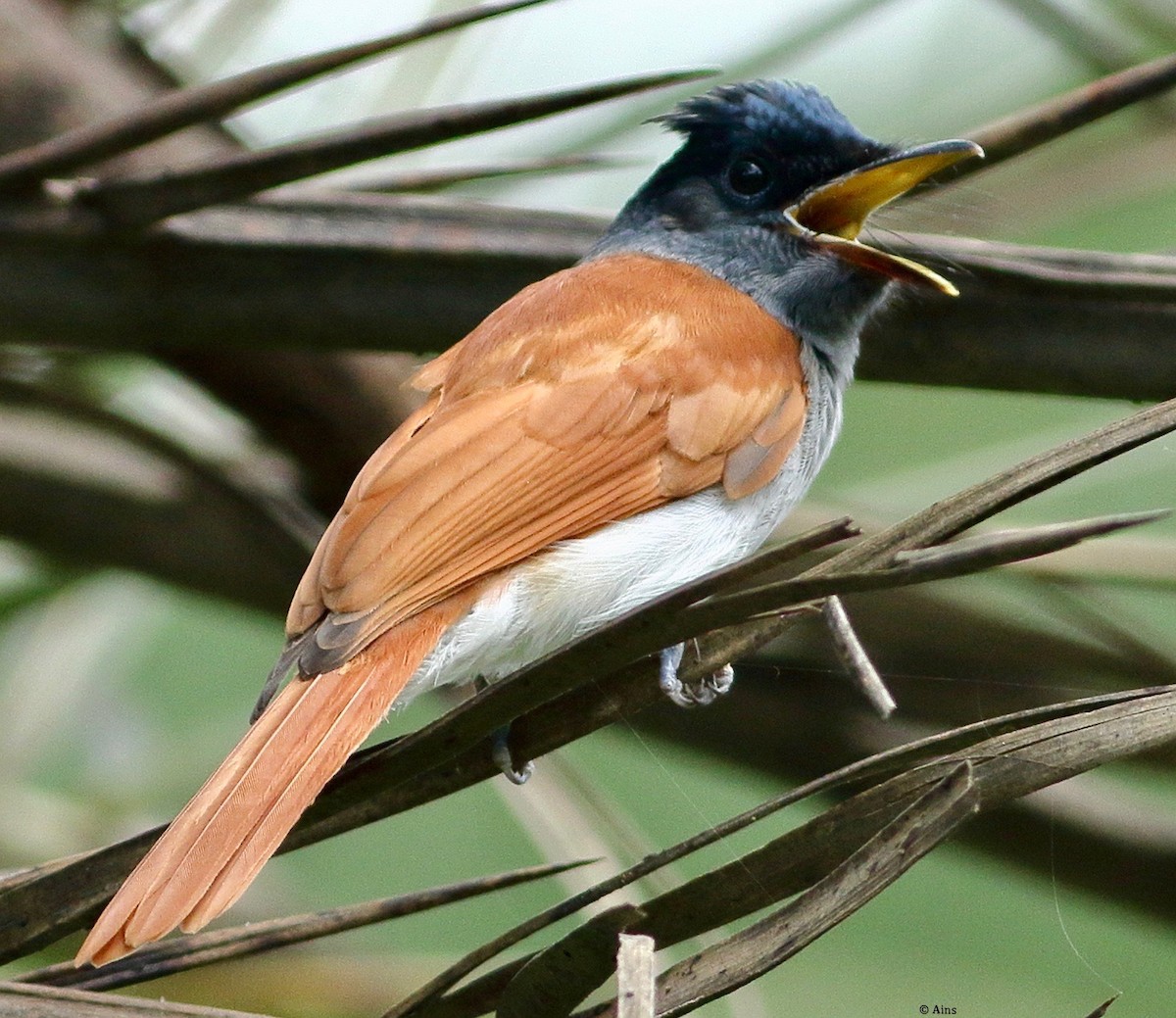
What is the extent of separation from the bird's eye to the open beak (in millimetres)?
76

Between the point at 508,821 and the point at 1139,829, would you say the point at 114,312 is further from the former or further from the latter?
the point at 508,821

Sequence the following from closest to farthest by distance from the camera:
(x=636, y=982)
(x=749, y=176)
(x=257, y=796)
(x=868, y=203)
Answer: (x=636, y=982) < (x=257, y=796) < (x=868, y=203) < (x=749, y=176)

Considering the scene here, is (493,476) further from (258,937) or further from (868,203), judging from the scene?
(868,203)

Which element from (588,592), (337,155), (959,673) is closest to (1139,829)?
(959,673)

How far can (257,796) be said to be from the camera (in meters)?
1.76

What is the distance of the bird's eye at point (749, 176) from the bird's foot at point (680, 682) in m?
1.17

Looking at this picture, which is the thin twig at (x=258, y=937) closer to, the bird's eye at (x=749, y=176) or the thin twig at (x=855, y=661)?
the thin twig at (x=855, y=661)

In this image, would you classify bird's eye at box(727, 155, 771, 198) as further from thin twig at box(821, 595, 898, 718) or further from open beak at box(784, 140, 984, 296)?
thin twig at box(821, 595, 898, 718)

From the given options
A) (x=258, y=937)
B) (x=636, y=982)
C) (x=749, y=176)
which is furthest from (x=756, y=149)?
(x=636, y=982)

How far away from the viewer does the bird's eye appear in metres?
3.17

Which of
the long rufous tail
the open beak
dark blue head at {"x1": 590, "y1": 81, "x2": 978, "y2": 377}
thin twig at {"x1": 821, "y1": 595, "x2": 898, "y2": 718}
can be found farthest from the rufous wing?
A: thin twig at {"x1": 821, "y1": 595, "x2": 898, "y2": 718}

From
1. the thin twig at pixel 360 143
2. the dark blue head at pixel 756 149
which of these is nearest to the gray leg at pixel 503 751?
the thin twig at pixel 360 143

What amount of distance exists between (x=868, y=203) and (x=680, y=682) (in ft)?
Answer: 5.74

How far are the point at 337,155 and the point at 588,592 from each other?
2.53 feet
